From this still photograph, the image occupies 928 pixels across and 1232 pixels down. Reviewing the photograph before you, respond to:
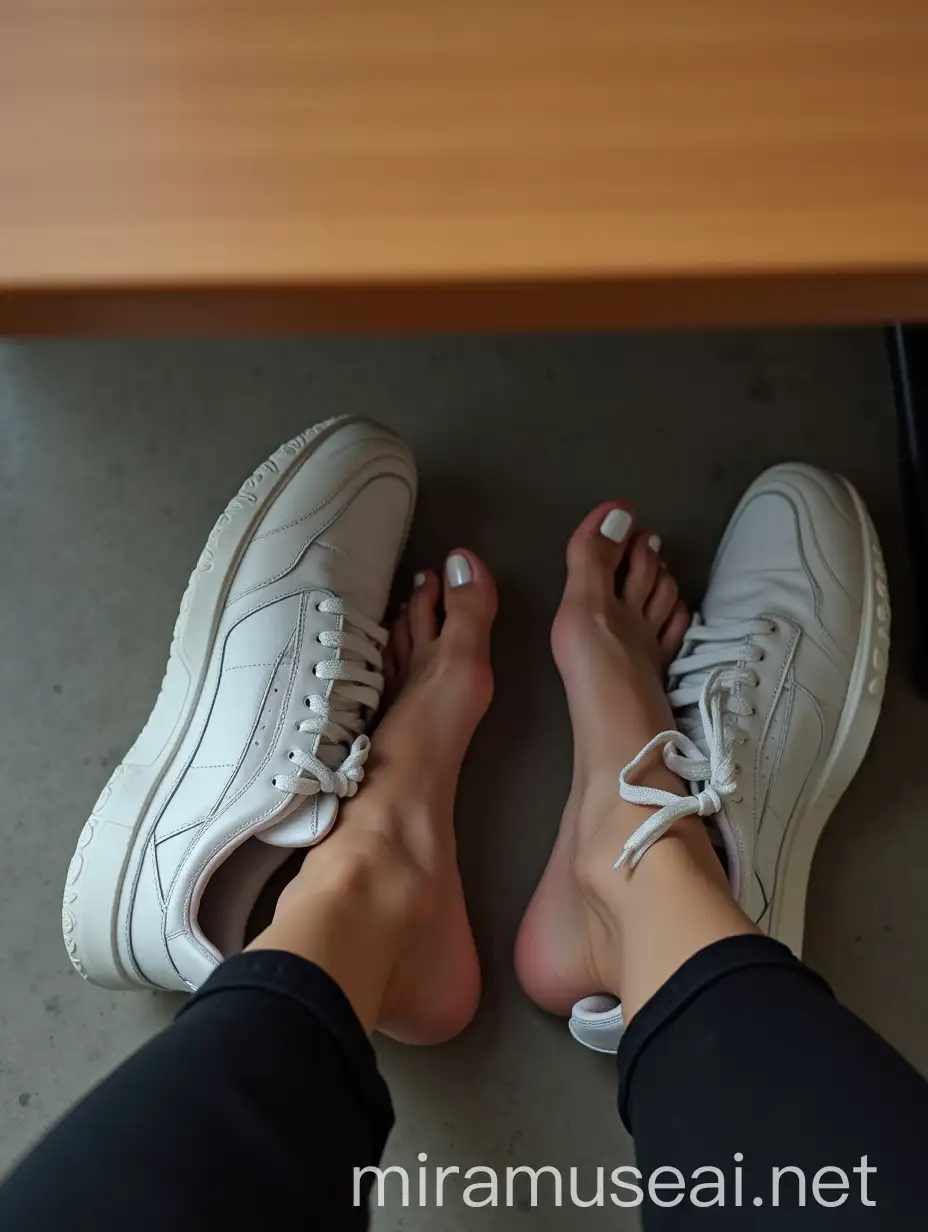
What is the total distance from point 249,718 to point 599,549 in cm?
33

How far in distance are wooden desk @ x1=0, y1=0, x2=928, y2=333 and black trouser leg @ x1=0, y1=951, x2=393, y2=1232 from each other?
0.34m

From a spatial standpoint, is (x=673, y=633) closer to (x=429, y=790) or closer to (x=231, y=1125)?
(x=429, y=790)

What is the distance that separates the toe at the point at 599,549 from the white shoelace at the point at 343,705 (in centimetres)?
18

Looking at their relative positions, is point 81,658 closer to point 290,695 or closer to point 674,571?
point 290,695

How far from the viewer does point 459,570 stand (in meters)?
0.86

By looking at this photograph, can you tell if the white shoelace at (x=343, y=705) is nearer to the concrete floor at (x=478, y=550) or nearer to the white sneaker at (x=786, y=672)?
the concrete floor at (x=478, y=550)

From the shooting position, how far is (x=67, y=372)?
0.93m

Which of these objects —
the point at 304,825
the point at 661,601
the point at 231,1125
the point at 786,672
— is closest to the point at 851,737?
the point at 786,672

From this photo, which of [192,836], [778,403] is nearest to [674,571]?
[778,403]

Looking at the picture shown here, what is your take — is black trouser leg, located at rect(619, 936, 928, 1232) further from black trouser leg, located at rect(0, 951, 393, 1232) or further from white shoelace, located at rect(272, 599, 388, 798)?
white shoelace, located at rect(272, 599, 388, 798)

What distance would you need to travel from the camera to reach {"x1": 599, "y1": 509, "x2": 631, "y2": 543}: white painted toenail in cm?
84

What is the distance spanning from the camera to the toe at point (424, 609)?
86cm

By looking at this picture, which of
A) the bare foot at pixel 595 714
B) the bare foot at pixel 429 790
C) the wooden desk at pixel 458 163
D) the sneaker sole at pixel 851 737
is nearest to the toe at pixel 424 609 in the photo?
the bare foot at pixel 429 790

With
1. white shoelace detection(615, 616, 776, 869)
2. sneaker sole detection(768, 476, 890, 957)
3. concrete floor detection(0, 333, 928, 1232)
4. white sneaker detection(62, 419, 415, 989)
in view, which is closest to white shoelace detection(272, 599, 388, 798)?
white sneaker detection(62, 419, 415, 989)
